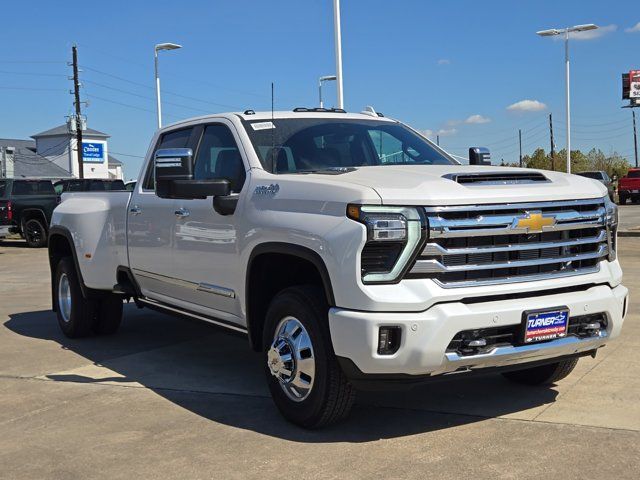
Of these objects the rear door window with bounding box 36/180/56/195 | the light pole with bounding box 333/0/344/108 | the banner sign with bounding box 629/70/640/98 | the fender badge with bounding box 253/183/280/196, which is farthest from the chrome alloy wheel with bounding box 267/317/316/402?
the banner sign with bounding box 629/70/640/98

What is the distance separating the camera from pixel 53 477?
13.0 ft

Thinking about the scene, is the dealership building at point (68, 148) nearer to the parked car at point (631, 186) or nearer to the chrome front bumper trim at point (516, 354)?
the parked car at point (631, 186)

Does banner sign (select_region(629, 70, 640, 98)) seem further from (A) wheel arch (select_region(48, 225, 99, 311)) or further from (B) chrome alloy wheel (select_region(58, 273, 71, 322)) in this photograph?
(B) chrome alloy wheel (select_region(58, 273, 71, 322))

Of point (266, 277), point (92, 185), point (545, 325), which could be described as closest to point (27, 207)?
point (92, 185)

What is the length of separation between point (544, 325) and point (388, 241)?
40.1 inches

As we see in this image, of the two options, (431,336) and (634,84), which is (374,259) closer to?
(431,336)

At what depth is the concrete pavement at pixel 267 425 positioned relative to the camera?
3988 millimetres

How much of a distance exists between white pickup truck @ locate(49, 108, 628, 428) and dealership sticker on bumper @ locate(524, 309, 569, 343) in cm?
1

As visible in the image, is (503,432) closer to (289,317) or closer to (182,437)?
(289,317)

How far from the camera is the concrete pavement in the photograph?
399 centimetres

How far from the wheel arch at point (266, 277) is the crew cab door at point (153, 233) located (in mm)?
1198

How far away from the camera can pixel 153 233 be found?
624 cm

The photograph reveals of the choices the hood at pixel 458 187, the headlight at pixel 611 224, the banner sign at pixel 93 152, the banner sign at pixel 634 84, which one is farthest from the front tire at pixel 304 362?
the banner sign at pixel 93 152

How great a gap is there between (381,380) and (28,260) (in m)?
15.3
